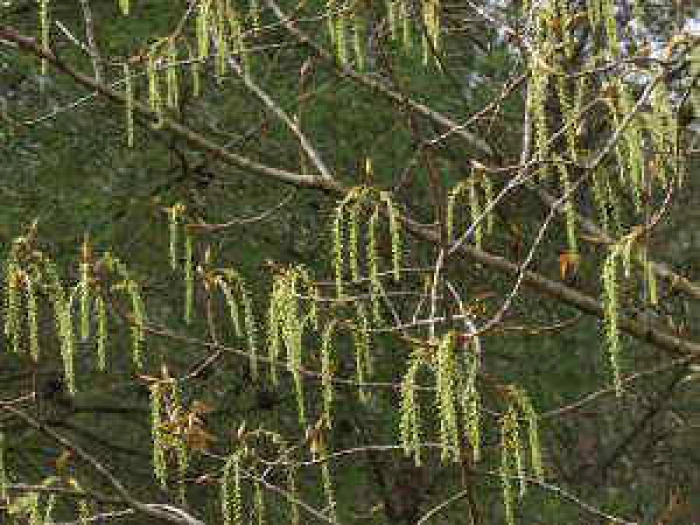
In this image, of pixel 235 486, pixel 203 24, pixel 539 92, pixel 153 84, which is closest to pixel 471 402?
pixel 539 92

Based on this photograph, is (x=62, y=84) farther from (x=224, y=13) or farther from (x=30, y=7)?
(x=224, y=13)

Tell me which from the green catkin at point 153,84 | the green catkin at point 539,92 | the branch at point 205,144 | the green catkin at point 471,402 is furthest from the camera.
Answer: the branch at point 205,144

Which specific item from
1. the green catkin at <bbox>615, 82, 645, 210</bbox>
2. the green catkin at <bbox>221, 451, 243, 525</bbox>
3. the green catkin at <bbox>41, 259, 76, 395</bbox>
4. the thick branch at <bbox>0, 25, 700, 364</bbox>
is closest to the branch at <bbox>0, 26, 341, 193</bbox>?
the thick branch at <bbox>0, 25, 700, 364</bbox>

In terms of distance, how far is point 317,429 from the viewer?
330cm

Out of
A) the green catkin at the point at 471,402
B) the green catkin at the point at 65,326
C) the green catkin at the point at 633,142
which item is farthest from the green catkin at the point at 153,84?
the green catkin at the point at 471,402

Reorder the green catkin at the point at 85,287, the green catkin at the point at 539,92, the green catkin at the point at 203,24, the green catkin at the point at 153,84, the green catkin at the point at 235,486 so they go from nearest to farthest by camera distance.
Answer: the green catkin at the point at 539,92
the green catkin at the point at 85,287
the green catkin at the point at 235,486
the green catkin at the point at 203,24
the green catkin at the point at 153,84

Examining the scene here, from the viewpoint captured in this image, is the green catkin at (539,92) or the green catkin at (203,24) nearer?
the green catkin at (539,92)

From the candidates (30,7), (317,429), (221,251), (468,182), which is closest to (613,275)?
(468,182)

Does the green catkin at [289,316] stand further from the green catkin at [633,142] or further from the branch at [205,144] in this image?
the branch at [205,144]

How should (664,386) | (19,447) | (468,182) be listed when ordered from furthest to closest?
1. (664,386)
2. (19,447)
3. (468,182)

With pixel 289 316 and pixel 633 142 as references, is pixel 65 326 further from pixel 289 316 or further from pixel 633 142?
pixel 633 142

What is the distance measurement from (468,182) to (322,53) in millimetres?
1468

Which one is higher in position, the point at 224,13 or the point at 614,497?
the point at 224,13

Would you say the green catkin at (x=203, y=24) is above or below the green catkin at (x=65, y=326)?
above
